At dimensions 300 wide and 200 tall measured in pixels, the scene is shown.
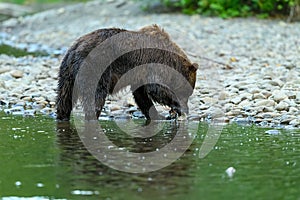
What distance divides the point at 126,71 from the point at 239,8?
1196 cm

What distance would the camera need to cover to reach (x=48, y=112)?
9211 millimetres

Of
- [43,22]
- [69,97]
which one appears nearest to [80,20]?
[43,22]

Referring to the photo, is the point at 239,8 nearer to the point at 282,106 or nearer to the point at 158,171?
the point at 282,106

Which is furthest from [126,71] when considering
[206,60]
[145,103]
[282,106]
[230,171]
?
[206,60]

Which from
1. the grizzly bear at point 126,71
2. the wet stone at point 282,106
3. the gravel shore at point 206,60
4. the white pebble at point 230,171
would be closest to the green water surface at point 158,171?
the white pebble at point 230,171

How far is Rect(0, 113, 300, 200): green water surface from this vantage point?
5.24 m

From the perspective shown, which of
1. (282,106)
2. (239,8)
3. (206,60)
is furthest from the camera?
(239,8)

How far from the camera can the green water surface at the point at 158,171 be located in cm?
524

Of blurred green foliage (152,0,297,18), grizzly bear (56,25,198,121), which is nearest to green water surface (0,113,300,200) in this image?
grizzly bear (56,25,198,121)

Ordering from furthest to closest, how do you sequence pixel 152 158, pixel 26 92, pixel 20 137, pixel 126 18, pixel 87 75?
1. pixel 126 18
2. pixel 26 92
3. pixel 87 75
4. pixel 20 137
5. pixel 152 158

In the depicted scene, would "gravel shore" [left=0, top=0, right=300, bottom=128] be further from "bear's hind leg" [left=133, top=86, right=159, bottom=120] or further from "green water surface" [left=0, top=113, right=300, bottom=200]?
"green water surface" [left=0, top=113, right=300, bottom=200]

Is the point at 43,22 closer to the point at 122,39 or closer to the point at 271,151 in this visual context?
the point at 122,39

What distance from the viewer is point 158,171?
19.5ft

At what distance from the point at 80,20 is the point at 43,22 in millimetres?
1336
